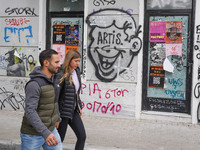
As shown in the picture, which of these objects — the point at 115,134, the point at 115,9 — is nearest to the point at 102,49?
the point at 115,9

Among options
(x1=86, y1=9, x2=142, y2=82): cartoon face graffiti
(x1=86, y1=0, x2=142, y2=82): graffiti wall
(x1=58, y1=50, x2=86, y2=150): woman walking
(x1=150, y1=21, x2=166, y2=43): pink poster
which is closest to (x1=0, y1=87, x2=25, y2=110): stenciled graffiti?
(x1=86, y1=0, x2=142, y2=82): graffiti wall

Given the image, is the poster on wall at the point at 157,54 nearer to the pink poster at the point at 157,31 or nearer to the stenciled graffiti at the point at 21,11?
the pink poster at the point at 157,31

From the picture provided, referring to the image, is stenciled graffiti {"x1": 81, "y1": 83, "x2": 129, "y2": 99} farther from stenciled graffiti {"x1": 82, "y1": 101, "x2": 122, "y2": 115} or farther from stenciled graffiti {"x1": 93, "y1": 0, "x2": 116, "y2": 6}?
stenciled graffiti {"x1": 93, "y1": 0, "x2": 116, "y2": 6}

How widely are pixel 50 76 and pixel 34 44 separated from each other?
523 cm

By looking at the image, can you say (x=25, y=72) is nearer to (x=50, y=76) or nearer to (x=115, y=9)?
(x=115, y=9)

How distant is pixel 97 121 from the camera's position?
7.45 metres

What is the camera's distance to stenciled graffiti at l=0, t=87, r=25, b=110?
27.6 ft

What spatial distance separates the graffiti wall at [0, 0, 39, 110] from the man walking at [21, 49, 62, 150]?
17.0 feet

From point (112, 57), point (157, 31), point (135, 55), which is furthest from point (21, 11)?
point (157, 31)

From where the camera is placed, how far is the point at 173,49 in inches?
297

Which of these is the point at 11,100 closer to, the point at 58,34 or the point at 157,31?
the point at 58,34

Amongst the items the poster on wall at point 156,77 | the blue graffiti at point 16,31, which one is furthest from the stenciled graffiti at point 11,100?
the poster on wall at point 156,77

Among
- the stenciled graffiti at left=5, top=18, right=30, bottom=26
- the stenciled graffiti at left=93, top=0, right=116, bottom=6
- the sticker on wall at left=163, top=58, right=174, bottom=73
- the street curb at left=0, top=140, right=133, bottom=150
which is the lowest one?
the street curb at left=0, top=140, right=133, bottom=150

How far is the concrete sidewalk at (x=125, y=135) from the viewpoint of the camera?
5.53 m
